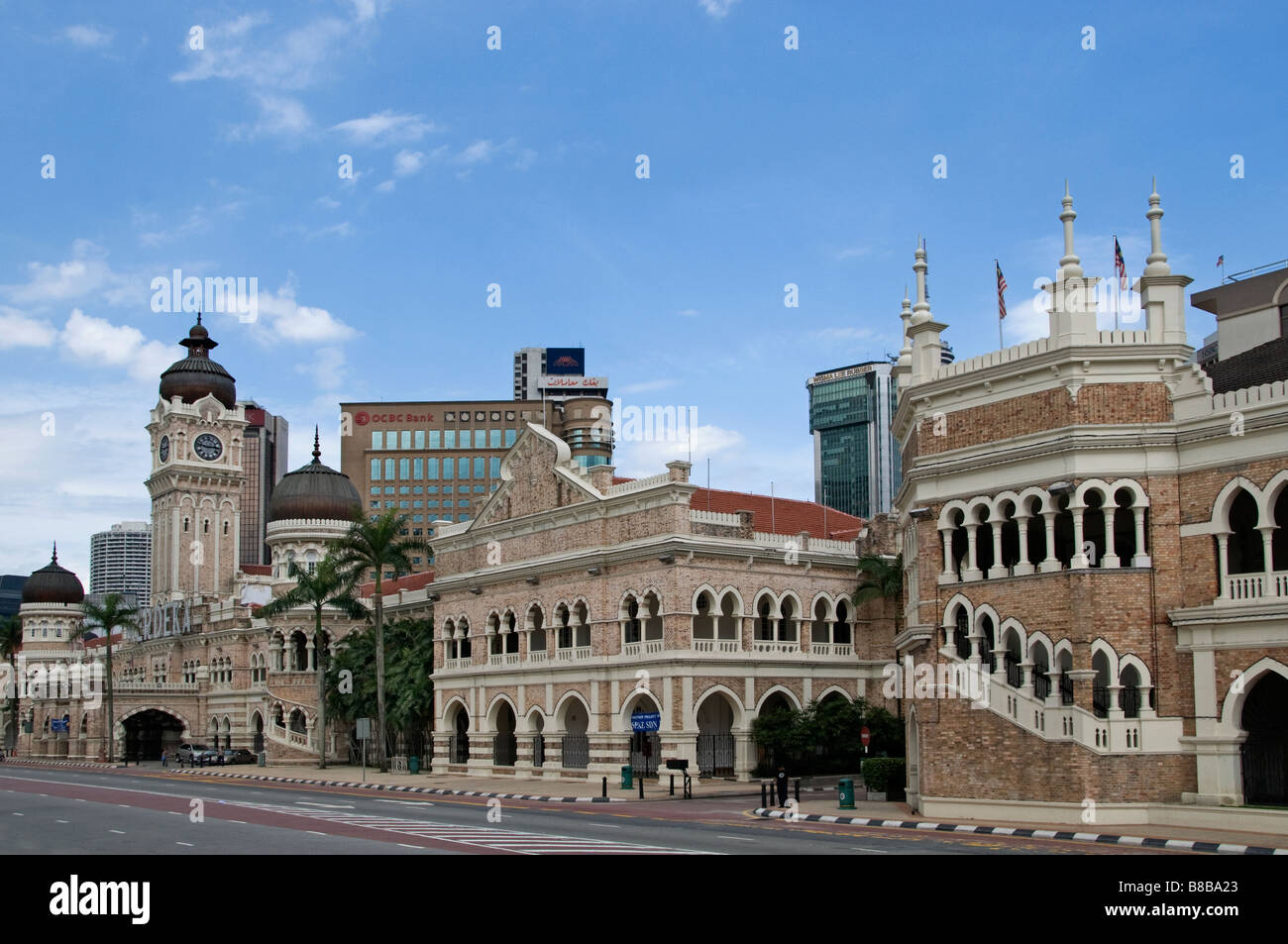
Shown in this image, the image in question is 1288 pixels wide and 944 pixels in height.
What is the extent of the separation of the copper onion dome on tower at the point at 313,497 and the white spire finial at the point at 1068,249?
5907cm

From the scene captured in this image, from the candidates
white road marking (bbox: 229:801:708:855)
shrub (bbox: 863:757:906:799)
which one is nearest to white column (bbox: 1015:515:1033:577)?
shrub (bbox: 863:757:906:799)

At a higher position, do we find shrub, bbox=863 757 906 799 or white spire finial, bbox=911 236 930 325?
white spire finial, bbox=911 236 930 325

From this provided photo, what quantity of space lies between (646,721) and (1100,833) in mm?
20337

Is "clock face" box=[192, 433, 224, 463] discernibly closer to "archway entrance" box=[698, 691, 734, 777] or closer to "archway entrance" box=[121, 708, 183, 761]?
"archway entrance" box=[121, 708, 183, 761]

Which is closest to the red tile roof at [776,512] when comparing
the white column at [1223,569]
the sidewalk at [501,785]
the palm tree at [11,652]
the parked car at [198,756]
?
the sidewalk at [501,785]

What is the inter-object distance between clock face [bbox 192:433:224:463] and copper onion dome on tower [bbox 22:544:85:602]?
2487 centimetres

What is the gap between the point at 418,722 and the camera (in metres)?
62.2

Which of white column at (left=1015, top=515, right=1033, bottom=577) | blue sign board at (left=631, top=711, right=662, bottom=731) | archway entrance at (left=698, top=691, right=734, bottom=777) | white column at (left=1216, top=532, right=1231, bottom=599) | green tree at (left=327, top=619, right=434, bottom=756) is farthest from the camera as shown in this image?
green tree at (left=327, top=619, right=434, bottom=756)

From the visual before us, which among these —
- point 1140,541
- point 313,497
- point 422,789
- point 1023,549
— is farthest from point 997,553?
point 313,497

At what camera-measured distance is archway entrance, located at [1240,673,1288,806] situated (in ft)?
86.6

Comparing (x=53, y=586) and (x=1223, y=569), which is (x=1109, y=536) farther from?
(x=53, y=586)

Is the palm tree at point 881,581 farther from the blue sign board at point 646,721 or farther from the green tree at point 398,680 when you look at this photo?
the green tree at point 398,680
